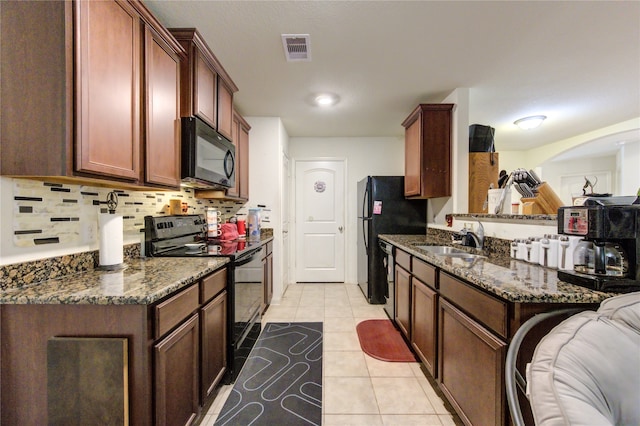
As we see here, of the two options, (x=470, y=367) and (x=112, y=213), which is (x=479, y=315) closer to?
(x=470, y=367)

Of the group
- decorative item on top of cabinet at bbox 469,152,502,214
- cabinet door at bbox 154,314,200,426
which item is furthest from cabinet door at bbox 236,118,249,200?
decorative item on top of cabinet at bbox 469,152,502,214

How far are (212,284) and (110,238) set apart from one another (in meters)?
0.57

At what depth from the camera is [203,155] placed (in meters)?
1.92

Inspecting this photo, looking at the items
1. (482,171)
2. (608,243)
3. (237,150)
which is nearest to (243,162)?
(237,150)

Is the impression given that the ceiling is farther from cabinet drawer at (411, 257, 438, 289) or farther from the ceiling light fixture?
cabinet drawer at (411, 257, 438, 289)

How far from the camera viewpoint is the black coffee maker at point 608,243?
3.43ft

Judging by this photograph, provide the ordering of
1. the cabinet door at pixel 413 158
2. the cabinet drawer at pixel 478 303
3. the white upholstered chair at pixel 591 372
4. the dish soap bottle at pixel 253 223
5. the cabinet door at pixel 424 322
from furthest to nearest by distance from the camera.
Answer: the dish soap bottle at pixel 253 223
the cabinet door at pixel 413 158
the cabinet door at pixel 424 322
the cabinet drawer at pixel 478 303
the white upholstered chair at pixel 591 372

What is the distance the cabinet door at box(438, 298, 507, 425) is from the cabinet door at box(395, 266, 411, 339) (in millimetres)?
587

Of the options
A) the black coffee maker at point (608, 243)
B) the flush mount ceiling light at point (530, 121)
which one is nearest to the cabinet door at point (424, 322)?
the black coffee maker at point (608, 243)

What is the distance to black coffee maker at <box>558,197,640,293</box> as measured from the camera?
1046 millimetres

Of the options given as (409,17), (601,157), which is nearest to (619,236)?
(409,17)

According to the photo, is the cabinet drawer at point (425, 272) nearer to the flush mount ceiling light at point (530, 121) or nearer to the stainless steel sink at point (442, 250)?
the stainless steel sink at point (442, 250)

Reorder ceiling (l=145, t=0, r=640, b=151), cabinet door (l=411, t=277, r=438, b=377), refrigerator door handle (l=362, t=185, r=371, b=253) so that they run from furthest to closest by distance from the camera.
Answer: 1. refrigerator door handle (l=362, t=185, r=371, b=253)
2. cabinet door (l=411, t=277, r=438, b=377)
3. ceiling (l=145, t=0, r=640, b=151)

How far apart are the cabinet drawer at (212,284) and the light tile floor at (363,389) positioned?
Result: 71 cm
